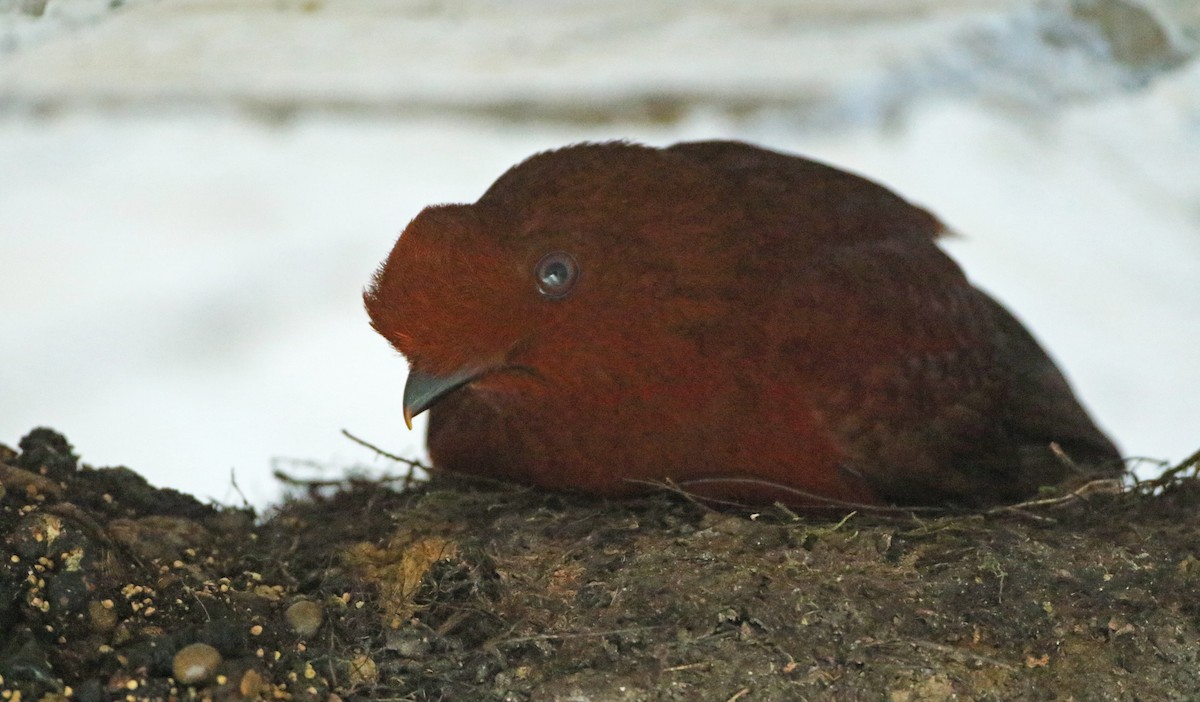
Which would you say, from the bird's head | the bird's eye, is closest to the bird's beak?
the bird's head

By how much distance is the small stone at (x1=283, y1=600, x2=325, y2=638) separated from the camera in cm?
176

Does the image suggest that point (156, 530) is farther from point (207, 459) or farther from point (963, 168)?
point (963, 168)

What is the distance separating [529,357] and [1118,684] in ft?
3.69

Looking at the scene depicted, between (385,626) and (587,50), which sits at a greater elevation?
(587,50)

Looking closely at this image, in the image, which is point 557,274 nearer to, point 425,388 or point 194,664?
point 425,388

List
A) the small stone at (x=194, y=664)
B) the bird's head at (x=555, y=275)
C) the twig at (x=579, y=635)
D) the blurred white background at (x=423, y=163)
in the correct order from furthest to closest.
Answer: the blurred white background at (x=423, y=163) < the bird's head at (x=555, y=275) < the twig at (x=579, y=635) < the small stone at (x=194, y=664)

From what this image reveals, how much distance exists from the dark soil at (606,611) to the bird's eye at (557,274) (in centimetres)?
46

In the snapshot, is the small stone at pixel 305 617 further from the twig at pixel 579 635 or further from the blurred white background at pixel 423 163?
the blurred white background at pixel 423 163

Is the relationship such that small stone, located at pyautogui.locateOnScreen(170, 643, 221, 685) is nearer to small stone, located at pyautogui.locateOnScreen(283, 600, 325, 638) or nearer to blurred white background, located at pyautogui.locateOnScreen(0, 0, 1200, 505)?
small stone, located at pyautogui.locateOnScreen(283, 600, 325, 638)

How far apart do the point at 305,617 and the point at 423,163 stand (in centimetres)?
183

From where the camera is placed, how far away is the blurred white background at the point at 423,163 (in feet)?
8.75

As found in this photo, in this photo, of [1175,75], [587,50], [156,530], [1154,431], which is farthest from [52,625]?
[1154,431]

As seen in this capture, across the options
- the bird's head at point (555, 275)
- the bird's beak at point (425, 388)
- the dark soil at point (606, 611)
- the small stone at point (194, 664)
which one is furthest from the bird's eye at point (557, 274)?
the small stone at point (194, 664)

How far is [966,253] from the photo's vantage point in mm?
3389
